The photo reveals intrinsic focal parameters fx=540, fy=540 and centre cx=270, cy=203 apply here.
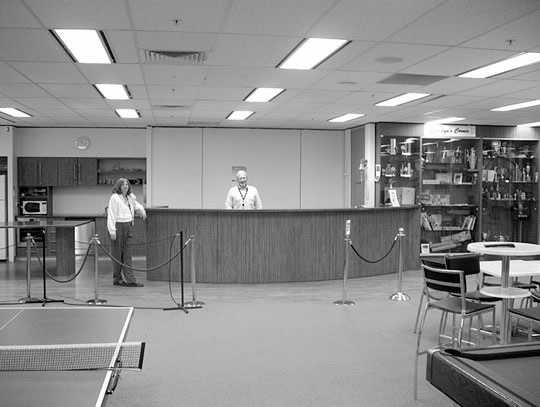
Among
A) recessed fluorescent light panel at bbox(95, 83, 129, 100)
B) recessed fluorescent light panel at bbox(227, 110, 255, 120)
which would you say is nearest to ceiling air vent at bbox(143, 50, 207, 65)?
recessed fluorescent light panel at bbox(95, 83, 129, 100)

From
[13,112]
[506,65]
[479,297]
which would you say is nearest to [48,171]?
[13,112]

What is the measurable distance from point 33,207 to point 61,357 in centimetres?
1062

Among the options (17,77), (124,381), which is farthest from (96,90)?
(124,381)

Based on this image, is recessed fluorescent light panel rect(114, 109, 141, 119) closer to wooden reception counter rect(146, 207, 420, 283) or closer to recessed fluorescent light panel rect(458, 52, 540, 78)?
wooden reception counter rect(146, 207, 420, 283)

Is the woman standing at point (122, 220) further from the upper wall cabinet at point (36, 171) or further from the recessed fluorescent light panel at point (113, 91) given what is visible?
the upper wall cabinet at point (36, 171)

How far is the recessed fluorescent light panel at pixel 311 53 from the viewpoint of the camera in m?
5.28

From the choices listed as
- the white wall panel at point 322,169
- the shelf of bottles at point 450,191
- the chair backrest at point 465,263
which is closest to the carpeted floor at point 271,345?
the chair backrest at point 465,263

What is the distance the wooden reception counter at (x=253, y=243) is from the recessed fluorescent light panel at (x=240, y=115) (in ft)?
8.28

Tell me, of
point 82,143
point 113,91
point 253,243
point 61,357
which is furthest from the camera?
point 82,143

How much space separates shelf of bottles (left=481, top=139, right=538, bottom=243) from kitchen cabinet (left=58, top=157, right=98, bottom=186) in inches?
361

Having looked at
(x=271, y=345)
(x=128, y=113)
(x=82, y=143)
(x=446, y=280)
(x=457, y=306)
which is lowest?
(x=271, y=345)

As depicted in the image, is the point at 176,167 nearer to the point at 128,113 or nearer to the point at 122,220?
the point at 128,113

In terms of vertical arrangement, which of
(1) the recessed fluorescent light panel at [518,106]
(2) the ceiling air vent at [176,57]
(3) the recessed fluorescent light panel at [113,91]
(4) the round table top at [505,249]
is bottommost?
(4) the round table top at [505,249]

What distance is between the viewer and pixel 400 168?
39.0 feet
